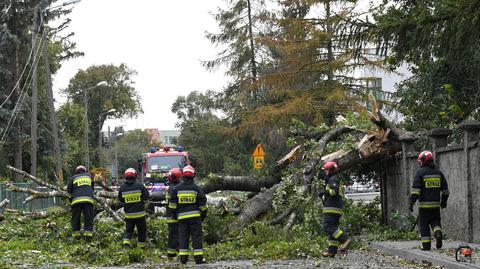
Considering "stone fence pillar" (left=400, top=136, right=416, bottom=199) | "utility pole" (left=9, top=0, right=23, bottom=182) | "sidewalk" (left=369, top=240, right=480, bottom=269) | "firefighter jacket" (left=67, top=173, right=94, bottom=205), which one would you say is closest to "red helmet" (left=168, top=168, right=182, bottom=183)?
"firefighter jacket" (left=67, top=173, right=94, bottom=205)

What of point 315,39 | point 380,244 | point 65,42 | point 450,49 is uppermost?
point 65,42

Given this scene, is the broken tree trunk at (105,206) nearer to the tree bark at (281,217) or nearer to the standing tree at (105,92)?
the tree bark at (281,217)

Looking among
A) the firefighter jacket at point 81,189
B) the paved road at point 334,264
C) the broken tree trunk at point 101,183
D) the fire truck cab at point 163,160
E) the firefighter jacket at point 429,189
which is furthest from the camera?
the fire truck cab at point 163,160

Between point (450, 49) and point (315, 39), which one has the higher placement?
point (315, 39)

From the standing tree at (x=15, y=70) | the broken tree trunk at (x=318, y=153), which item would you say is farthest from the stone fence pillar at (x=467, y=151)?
the standing tree at (x=15, y=70)

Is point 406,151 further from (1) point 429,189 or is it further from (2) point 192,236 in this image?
(2) point 192,236

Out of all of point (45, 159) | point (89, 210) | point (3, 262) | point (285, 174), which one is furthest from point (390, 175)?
point (45, 159)

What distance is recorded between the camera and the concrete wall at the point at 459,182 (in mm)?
13836

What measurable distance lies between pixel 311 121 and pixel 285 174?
15.3m

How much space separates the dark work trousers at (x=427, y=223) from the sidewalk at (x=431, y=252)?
0.19 m

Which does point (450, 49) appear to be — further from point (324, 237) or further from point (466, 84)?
point (466, 84)

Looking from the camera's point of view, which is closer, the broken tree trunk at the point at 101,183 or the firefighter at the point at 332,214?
the firefighter at the point at 332,214

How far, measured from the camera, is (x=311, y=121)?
32.9 meters

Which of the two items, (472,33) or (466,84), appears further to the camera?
(466,84)
